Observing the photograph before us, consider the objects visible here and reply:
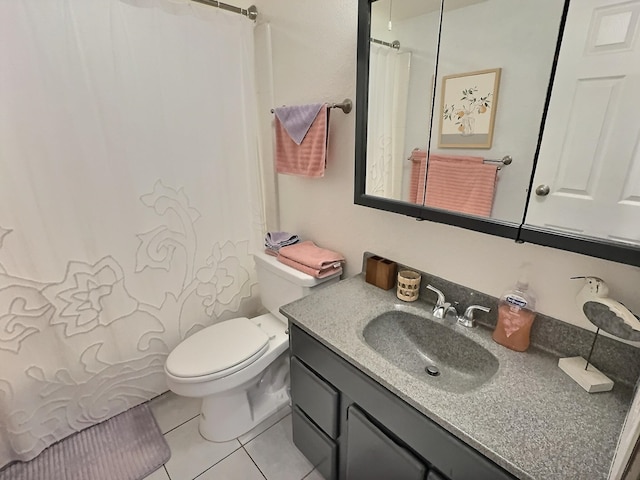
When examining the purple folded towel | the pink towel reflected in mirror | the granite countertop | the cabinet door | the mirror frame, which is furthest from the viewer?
the purple folded towel

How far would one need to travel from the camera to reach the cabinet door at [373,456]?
0.86 metres

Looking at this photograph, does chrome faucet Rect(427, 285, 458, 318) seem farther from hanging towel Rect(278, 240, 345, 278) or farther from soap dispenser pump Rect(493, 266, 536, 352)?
hanging towel Rect(278, 240, 345, 278)

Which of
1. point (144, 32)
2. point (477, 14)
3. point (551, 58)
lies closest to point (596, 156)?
point (551, 58)

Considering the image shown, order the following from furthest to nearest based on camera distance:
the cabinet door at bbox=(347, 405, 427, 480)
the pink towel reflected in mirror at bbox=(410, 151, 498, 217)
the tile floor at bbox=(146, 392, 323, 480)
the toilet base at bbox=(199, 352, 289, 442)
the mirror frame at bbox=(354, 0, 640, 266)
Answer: the toilet base at bbox=(199, 352, 289, 442)
the tile floor at bbox=(146, 392, 323, 480)
the pink towel reflected in mirror at bbox=(410, 151, 498, 217)
the cabinet door at bbox=(347, 405, 427, 480)
the mirror frame at bbox=(354, 0, 640, 266)

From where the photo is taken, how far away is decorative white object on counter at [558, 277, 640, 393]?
753 millimetres

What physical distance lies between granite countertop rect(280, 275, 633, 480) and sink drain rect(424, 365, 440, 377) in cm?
16

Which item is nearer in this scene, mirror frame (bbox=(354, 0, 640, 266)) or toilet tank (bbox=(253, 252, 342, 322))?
mirror frame (bbox=(354, 0, 640, 266))

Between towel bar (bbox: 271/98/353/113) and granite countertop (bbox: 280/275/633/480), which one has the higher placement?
towel bar (bbox: 271/98/353/113)

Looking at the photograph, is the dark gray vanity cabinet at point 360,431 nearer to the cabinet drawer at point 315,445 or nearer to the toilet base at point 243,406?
the cabinet drawer at point 315,445

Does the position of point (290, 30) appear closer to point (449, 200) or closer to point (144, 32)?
point (144, 32)

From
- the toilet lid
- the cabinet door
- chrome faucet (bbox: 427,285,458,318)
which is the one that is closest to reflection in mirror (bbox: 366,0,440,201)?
chrome faucet (bbox: 427,285,458,318)

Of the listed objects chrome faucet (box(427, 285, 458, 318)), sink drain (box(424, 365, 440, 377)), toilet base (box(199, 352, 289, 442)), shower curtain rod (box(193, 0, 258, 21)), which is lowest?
toilet base (box(199, 352, 289, 442))

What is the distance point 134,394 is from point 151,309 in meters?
0.49

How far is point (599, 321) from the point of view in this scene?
80cm
